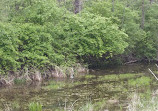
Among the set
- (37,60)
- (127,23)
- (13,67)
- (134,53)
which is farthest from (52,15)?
(134,53)

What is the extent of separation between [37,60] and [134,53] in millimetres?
14076

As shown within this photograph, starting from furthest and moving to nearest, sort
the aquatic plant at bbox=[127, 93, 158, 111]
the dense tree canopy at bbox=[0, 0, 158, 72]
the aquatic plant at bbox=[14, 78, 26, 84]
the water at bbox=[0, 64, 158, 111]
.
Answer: the dense tree canopy at bbox=[0, 0, 158, 72] → the aquatic plant at bbox=[14, 78, 26, 84] → the water at bbox=[0, 64, 158, 111] → the aquatic plant at bbox=[127, 93, 158, 111]

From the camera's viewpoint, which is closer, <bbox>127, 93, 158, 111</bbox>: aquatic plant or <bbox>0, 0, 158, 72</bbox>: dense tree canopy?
<bbox>127, 93, 158, 111</bbox>: aquatic plant

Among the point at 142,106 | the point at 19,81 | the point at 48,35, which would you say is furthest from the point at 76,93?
the point at 48,35

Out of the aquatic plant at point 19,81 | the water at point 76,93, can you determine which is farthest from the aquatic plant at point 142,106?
the aquatic plant at point 19,81

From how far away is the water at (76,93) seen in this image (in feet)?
35.7

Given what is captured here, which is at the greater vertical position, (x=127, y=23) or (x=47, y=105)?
(x=127, y=23)

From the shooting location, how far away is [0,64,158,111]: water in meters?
10.9

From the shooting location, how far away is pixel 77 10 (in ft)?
81.1

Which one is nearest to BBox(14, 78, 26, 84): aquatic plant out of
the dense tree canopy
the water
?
the water

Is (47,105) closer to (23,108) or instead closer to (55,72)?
(23,108)

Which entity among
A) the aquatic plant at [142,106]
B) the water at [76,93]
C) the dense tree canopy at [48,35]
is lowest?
the water at [76,93]

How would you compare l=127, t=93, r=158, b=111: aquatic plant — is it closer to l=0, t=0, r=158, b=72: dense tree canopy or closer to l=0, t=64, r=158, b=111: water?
l=0, t=64, r=158, b=111: water

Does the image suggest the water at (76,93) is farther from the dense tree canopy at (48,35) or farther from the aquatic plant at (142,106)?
the dense tree canopy at (48,35)
